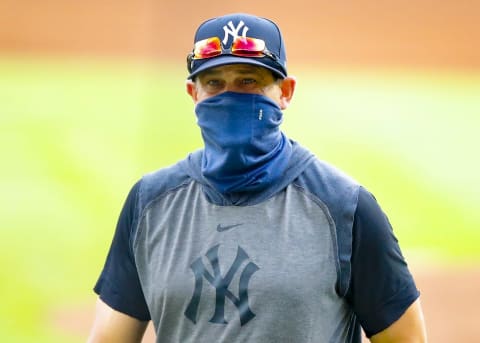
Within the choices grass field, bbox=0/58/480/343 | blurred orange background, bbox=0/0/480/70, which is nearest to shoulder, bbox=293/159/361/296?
grass field, bbox=0/58/480/343

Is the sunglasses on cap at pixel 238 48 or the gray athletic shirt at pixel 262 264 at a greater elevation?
the sunglasses on cap at pixel 238 48

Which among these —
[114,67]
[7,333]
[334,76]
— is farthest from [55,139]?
[334,76]

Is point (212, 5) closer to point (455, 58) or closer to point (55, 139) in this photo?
point (55, 139)

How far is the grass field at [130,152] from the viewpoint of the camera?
4152 millimetres

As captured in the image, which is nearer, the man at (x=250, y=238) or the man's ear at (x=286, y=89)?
the man at (x=250, y=238)

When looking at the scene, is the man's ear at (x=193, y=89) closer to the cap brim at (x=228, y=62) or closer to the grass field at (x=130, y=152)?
the cap brim at (x=228, y=62)

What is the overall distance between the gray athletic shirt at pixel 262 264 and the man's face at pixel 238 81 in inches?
6.3

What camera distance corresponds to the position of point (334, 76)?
15.0 feet

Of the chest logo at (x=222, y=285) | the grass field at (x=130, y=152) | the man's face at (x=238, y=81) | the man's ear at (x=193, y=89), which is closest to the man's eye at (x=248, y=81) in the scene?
the man's face at (x=238, y=81)

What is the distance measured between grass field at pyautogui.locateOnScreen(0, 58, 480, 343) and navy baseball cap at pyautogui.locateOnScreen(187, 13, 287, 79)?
235 cm

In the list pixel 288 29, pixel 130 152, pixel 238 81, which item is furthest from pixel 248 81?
pixel 288 29

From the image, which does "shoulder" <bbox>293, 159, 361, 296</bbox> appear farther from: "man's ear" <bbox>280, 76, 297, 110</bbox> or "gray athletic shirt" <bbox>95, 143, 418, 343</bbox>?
"man's ear" <bbox>280, 76, 297, 110</bbox>

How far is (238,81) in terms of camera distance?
1.96 m

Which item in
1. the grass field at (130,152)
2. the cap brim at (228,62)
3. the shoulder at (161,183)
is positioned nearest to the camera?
the cap brim at (228,62)
